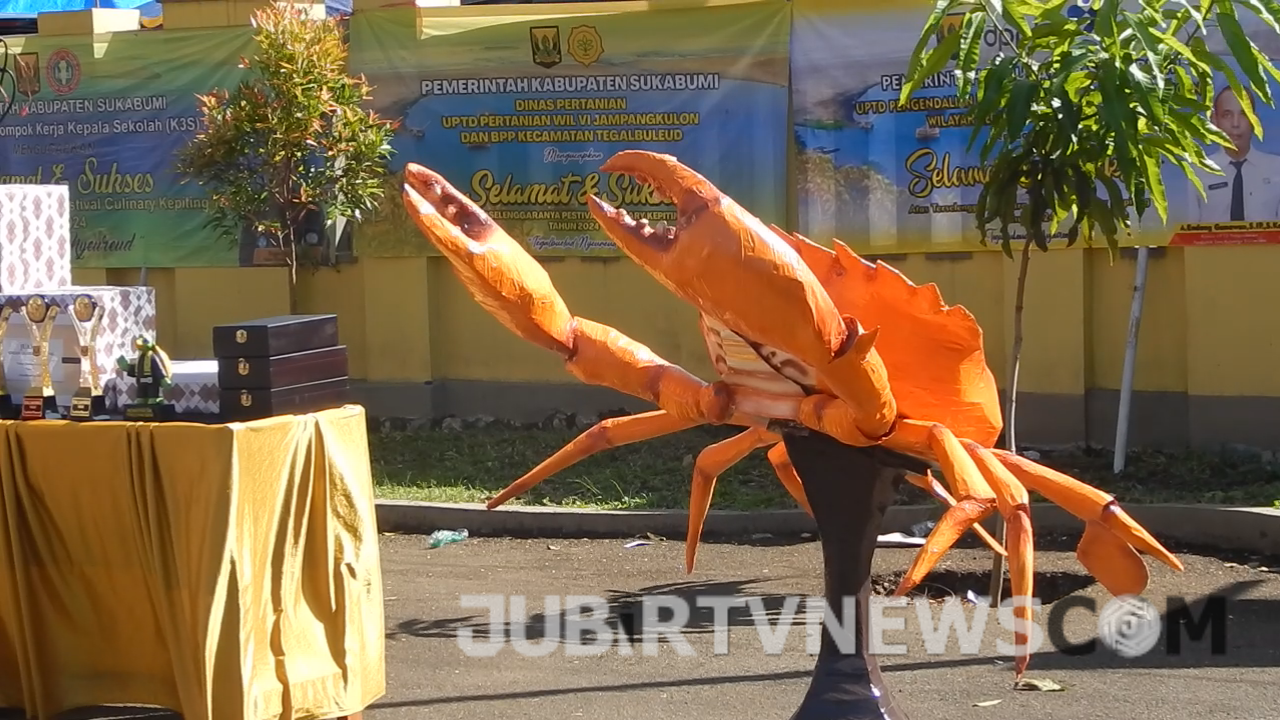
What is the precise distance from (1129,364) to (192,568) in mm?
5841

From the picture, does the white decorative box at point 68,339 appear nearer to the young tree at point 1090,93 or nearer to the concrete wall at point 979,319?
the young tree at point 1090,93

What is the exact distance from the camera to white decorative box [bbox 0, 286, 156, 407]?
5.32 meters

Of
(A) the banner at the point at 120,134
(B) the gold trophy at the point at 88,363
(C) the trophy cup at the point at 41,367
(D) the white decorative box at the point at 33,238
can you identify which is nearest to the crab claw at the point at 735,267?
(B) the gold trophy at the point at 88,363

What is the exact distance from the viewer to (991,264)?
9.50 m

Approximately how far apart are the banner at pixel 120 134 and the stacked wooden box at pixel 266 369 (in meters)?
6.47

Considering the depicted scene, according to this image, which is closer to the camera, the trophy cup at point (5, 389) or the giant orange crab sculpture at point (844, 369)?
the giant orange crab sculpture at point (844, 369)

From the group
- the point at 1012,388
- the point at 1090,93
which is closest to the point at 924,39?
the point at 1090,93

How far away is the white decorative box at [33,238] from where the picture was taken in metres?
5.74

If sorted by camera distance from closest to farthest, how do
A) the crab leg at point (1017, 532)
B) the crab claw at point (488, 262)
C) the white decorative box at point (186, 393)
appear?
the crab leg at point (1017, 532) → the crab claw at point (488, 262) → the white decorative box at point (186, 393)

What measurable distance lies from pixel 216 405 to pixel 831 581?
2321mm

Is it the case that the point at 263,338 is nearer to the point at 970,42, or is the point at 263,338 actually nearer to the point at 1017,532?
the point at 970,42

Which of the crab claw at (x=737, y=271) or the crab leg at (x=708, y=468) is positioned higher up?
the crab claw at (x=737, y=271)

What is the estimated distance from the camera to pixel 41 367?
532cm

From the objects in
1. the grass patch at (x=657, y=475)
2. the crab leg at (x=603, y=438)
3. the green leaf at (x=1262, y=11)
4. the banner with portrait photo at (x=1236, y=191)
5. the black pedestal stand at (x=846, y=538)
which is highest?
the green leaf at (x=1262, y=11)
